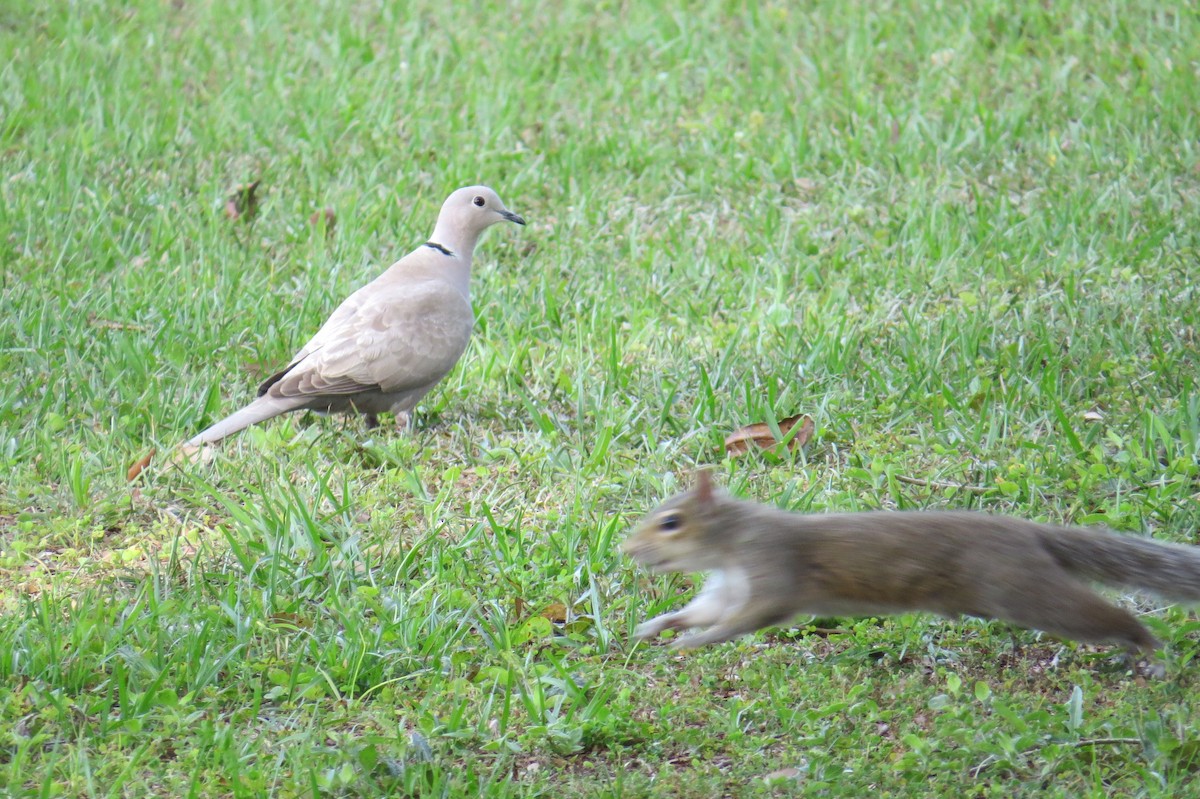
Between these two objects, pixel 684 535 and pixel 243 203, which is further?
pixel 243 203

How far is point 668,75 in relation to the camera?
8.48 m

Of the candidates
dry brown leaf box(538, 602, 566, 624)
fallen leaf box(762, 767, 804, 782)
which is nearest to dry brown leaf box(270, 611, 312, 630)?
dry brown leaf box(538, 602, 566, 624)

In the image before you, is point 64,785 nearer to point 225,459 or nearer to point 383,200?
point 225,459

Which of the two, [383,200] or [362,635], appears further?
[383,200]

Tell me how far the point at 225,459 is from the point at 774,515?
2.34 metres

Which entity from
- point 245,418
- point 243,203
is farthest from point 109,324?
point 243,203

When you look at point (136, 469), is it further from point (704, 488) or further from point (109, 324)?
point (704, 488)

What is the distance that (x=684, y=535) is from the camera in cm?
332

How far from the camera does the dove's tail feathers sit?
4.99m

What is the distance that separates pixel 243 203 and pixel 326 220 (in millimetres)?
480

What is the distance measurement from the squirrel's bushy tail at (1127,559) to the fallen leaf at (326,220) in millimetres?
4416

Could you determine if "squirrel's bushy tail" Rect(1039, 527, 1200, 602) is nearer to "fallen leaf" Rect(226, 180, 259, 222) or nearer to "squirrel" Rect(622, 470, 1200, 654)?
"squirrel" Rect(622, 470, 1200, 654)

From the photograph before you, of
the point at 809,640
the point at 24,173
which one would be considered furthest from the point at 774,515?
the point at 24,173

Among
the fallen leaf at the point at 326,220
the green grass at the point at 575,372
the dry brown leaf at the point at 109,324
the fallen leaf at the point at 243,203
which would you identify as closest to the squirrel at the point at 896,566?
the green grass at the point at 575,372
